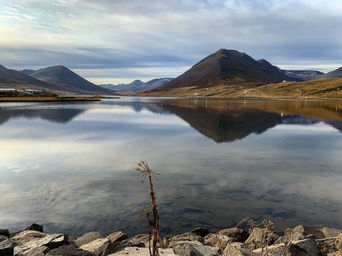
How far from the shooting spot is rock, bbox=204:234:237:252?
32.9ft

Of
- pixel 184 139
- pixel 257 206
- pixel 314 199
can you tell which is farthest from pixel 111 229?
pixel 184 139

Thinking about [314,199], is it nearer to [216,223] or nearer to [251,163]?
[216,223]

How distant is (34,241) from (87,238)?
6.23ft

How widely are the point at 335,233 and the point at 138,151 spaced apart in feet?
65.9

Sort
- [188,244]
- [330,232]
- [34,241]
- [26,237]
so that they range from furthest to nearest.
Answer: [330,232]
[26,237]
[34,241]
[188,244]

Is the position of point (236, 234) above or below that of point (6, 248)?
below

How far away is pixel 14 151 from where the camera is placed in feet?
91.4

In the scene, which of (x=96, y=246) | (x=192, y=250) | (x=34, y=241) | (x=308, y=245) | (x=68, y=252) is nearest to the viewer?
(x=68, y=252)

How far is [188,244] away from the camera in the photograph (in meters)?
8.78

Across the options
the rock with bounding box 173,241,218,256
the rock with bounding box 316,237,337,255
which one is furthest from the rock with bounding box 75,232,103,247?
the rock with bounding box 316,237,337,255

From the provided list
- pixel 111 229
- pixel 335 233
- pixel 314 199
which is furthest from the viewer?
pixel 314 199

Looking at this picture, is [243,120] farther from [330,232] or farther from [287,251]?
[287,251]

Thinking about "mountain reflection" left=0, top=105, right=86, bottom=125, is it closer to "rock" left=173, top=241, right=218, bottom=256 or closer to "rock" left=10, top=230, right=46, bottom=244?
"rock" left=10, top=230, right=46, bottom=244

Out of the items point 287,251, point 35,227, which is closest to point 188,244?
point 287,251
